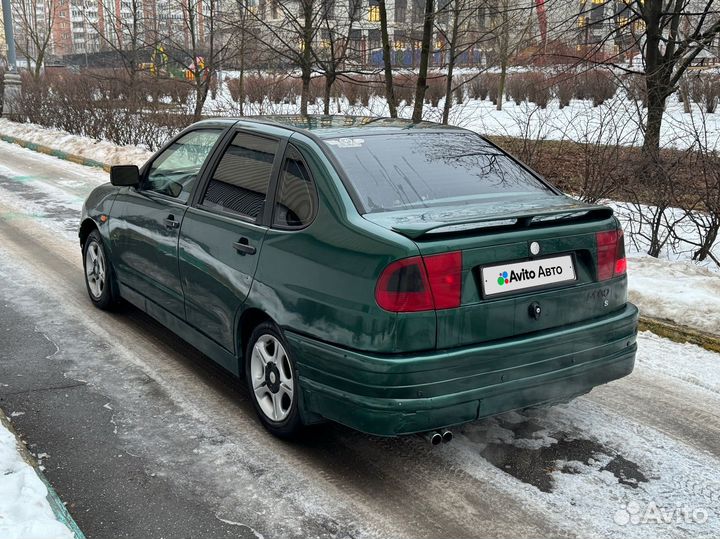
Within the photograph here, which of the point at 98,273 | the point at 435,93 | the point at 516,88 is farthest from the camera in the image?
the point at 516,88

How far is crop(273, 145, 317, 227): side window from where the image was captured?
391 centimetres

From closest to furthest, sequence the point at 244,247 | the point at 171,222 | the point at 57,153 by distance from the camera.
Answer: the point at 244,247
the point at 171,222
the point at 57,153

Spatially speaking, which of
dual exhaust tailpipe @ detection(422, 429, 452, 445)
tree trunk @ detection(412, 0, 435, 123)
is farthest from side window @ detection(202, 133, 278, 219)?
tree trunk @ detection(412, 0, 435, 123)

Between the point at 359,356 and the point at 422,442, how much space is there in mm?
949

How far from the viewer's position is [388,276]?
132 inches

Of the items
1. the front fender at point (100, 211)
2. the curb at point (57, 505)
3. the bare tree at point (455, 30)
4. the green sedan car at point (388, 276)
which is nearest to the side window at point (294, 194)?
the green sedan car at point (388, 276)

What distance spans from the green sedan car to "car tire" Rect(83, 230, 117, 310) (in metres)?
1.24

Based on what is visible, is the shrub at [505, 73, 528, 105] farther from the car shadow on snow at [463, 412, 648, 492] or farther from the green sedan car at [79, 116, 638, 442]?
the car shadow on snow at [463, 412, 648, 492]

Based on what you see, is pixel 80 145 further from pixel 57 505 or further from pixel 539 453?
pixel 539 453

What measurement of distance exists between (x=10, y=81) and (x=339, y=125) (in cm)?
2408

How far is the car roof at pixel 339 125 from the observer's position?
4.37m

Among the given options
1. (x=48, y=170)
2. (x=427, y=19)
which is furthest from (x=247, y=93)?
(x=427, y=19)

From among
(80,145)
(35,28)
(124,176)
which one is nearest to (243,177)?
(124,176)

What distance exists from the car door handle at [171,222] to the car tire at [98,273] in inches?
48.2
